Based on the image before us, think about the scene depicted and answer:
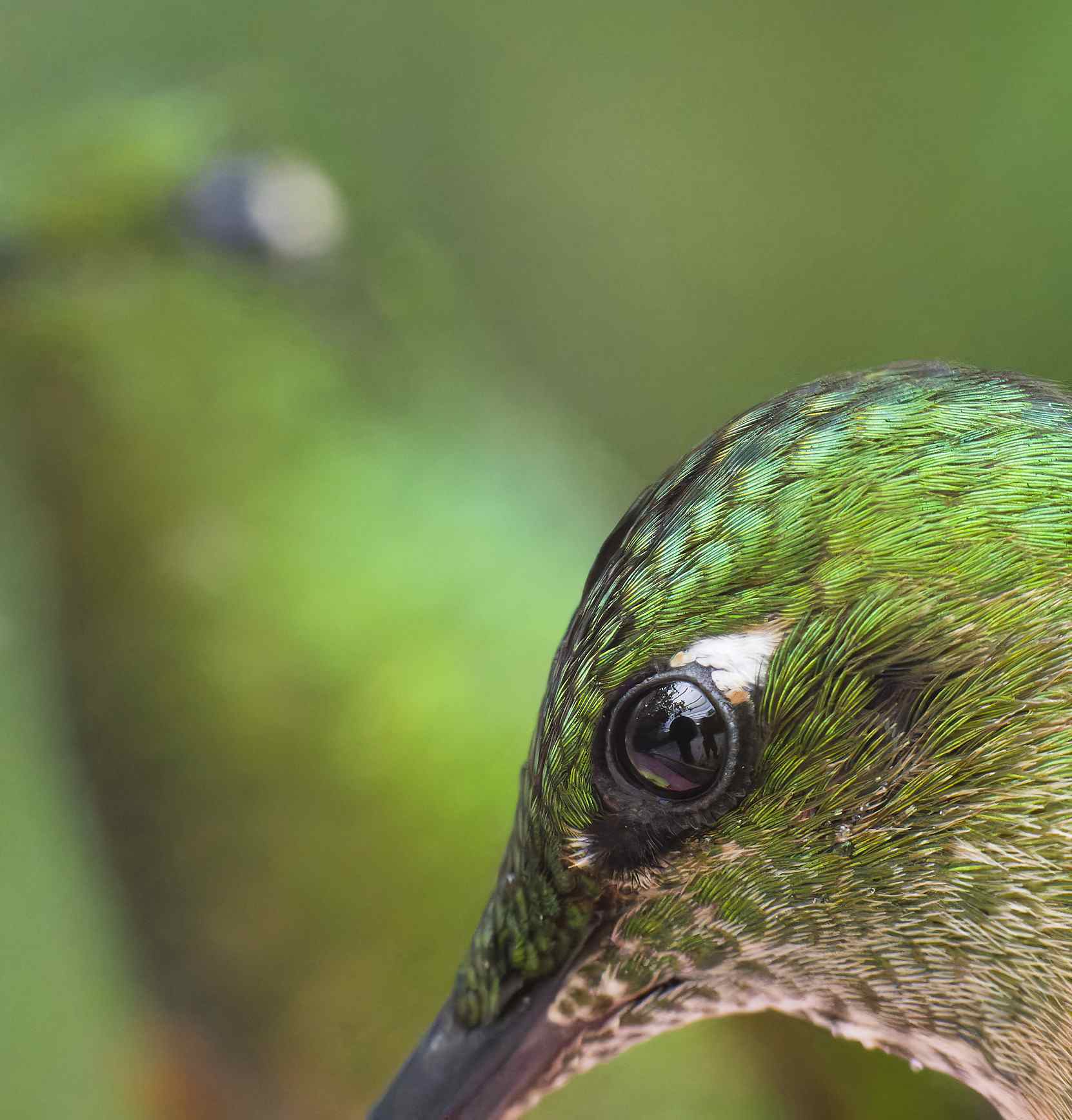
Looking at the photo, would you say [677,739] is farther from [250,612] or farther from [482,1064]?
[250,612]

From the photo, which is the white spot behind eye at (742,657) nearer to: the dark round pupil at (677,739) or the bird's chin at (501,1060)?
the dark round pupil at (677,739)

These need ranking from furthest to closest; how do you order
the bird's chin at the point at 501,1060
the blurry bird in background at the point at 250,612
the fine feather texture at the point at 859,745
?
the blurry bird in background at the point at 250,612
the bird's chin at the point at 501,1060
the fine feather texture at the point at 859,745

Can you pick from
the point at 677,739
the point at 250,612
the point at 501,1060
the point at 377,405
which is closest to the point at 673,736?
the point at 677,739

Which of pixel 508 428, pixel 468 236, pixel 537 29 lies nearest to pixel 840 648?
pixel 508 428

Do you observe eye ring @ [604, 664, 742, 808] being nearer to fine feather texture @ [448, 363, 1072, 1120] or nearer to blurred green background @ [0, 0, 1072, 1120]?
fine feather texture @ [448, 363, 1072, 1120]

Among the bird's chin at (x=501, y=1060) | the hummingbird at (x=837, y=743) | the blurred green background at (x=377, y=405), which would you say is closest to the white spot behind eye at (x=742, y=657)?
the hummingbird at (x=837, y=743)

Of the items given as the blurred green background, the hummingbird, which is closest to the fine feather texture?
the hummingbird

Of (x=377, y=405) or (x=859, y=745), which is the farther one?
(x=377, y=405)
